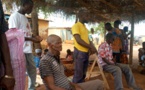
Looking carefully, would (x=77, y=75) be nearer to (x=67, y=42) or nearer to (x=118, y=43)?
(x=118, y=43)

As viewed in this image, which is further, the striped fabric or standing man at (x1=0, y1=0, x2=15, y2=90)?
the striped fabric

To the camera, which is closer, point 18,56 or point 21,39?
A: point 18,56

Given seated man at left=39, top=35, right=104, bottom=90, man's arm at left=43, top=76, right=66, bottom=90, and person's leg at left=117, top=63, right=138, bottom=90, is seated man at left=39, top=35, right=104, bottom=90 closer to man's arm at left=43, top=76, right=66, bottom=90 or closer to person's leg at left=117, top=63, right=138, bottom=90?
man's arm at left=43, top=76, right=66, bottom=90

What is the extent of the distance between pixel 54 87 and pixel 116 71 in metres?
2.25

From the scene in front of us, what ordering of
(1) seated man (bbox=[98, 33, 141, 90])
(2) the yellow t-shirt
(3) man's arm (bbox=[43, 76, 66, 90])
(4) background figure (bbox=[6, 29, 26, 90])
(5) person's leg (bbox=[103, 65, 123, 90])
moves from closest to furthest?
1. (4) background figure (bbox=[6, 29, 26, 90])
2. (3) man's arm (bbox=[43, 76, 66, 90])
3. (2) the yellow t-shirt
4. (5) person's leg (bbox=[103, 65, 123, 90])
5. (1) seated man (bbox=[98, 33, 141, 90])

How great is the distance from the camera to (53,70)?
8.14 ft

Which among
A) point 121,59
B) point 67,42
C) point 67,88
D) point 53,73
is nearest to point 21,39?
point 53,73

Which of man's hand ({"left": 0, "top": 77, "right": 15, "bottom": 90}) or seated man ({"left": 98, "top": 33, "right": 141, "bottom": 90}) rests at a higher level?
man's hand ({"left": 0, "top": 77, "right": 15, "bottom": 90})

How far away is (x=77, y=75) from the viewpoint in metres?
4.21

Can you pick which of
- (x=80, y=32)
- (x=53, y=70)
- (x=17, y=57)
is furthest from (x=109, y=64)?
(x=17, y=57)

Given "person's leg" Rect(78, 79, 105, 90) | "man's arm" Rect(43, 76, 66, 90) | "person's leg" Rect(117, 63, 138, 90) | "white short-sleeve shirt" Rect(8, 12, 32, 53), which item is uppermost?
"white short-sleeve shirt" Rect(8, 12, 32, 53)

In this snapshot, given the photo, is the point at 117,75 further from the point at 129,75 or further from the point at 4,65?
the point at 4,65

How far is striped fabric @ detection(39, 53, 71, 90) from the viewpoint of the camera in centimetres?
244

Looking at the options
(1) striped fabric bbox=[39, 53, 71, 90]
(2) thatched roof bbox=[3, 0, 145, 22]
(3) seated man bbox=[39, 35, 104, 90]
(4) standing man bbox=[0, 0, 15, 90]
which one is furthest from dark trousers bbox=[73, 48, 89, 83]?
(2) thatched roof bbox=[3, 0, 145, 22]
